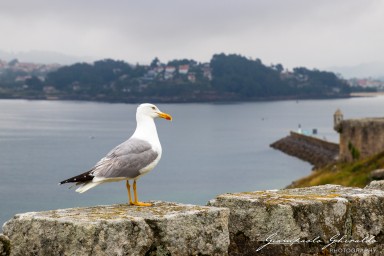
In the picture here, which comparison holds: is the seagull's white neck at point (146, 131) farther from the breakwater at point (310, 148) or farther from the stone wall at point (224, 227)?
the breakwater at point (310, 148)

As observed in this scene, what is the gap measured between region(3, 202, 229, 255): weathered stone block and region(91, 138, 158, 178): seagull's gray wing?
0.74m

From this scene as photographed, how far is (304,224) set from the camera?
17.2ft

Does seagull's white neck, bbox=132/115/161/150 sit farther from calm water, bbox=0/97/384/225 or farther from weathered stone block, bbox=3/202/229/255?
calm water, bbox=0/97/384/225

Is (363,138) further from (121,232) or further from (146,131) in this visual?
(121,232)

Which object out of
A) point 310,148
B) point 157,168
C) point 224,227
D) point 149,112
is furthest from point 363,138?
point 310,148

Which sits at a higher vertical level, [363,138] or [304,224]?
[304,224]

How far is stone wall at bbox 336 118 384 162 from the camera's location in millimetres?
51062

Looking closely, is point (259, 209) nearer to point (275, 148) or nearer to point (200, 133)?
point (275, 148)

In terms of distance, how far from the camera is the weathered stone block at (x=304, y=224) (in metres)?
5.25

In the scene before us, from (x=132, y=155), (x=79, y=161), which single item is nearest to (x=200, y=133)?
(x=79, y=161)

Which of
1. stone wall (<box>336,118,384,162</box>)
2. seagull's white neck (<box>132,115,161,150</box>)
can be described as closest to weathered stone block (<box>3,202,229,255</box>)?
seagull's white neck (<box>132,115,161,150</box>)

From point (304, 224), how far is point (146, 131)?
1936mm

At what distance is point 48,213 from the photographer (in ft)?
15.9

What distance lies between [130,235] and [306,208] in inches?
64.7
